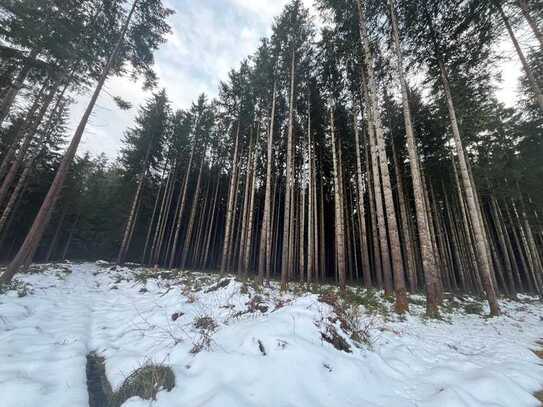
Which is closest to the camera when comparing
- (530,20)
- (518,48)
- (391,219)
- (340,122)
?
(530,20)

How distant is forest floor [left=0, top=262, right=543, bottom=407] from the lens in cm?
191

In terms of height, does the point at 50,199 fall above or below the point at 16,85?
below

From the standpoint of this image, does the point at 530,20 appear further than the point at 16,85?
No

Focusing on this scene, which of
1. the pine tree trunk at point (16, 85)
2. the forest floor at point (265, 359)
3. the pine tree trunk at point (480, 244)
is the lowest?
the forest floor at point (265, 359)

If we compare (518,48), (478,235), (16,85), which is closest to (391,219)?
(478,235)

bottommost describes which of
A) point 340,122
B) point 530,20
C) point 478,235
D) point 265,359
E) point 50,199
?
point 265,359

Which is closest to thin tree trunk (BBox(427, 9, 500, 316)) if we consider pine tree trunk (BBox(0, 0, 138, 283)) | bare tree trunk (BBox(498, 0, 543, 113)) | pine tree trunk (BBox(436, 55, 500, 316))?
pine tree trunk (BBox(436, 55, 500, 316))

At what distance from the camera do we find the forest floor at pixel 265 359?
1.91 m

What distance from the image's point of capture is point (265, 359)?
2.28m

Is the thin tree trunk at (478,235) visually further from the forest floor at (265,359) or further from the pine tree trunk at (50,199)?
the pine tree trunk at (50,199)

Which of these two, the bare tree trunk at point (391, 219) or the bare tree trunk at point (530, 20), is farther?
the bare tree trunk at point (530, 20)

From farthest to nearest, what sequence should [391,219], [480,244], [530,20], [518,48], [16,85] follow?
[16,85] < [518,48] < [480,244] < [391,219] < [530,20]

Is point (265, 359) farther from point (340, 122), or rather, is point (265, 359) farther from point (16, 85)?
point (16, 85)

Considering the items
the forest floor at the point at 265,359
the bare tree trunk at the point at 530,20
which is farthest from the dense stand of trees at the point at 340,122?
the forest floor at the point at 265,359
